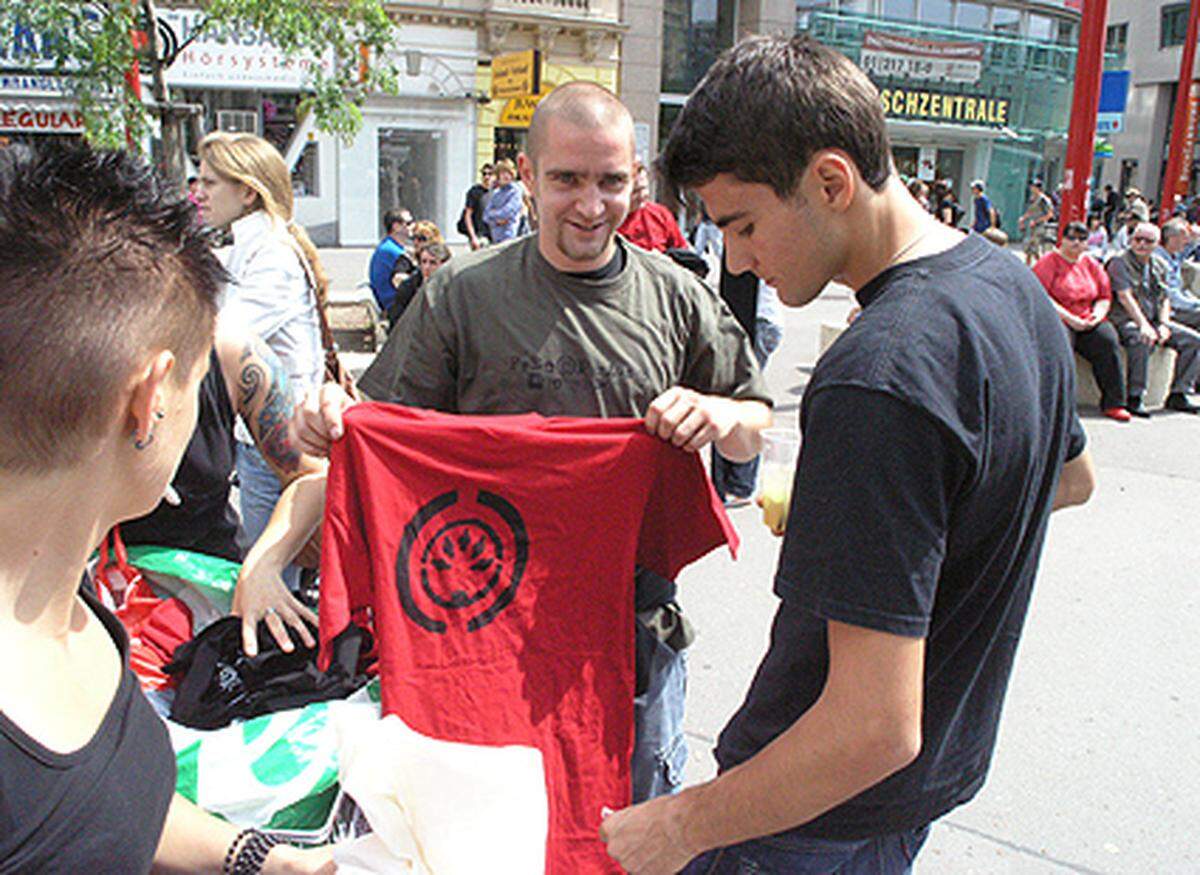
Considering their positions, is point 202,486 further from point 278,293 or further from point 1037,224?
point 1037,224

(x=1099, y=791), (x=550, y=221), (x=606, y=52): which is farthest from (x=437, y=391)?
(x=606, y=52)

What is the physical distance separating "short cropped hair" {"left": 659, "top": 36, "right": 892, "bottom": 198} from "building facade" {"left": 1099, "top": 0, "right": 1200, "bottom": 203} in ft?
151

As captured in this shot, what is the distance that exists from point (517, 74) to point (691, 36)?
24.7ft

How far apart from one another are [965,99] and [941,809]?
3040 centimetres

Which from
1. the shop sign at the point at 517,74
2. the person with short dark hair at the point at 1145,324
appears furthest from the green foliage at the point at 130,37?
the shop sign at the point at 517,74

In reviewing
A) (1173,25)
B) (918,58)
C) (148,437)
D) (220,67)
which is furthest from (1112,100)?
(1173,25)

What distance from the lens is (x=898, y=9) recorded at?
2925 centimetres

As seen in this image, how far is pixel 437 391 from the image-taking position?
228cm

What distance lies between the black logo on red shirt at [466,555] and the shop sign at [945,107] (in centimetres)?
2740

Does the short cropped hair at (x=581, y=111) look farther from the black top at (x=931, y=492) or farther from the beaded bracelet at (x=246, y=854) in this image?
the beaded bracelet at (x=246, y=854)

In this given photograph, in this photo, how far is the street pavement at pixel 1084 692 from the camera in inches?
121

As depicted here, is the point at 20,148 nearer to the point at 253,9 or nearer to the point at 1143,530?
the point at 1143,530

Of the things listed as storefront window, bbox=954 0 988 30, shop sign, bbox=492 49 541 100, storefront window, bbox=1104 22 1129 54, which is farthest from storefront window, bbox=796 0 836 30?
storefront window, bbox=1104 22 1129 54

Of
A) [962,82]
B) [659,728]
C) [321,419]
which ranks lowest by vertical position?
[659,728]
